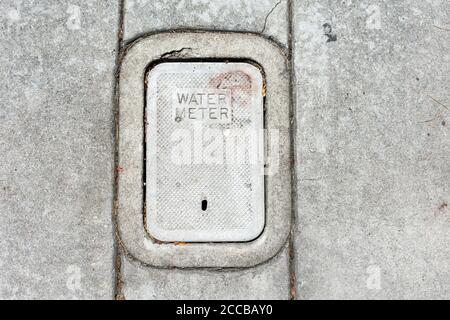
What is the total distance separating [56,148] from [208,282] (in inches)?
35.8

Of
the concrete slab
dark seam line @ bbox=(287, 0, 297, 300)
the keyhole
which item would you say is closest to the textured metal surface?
the keyhole

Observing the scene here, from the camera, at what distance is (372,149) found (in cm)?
239

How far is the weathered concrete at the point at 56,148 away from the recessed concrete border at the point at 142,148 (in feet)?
0.26

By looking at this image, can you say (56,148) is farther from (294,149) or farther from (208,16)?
(294,149)

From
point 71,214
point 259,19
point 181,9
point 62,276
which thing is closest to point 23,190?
point 71,214

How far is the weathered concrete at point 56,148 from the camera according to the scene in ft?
7.77

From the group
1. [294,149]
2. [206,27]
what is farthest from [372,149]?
[206,27]

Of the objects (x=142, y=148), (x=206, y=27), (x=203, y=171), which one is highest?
(x=206, y=27)

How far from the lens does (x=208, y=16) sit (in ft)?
7.95

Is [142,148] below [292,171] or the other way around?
the other way around

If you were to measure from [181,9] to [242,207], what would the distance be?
94cm

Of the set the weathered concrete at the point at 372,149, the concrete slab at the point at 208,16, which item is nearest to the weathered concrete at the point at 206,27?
the concrete slab at the point at 208,16
